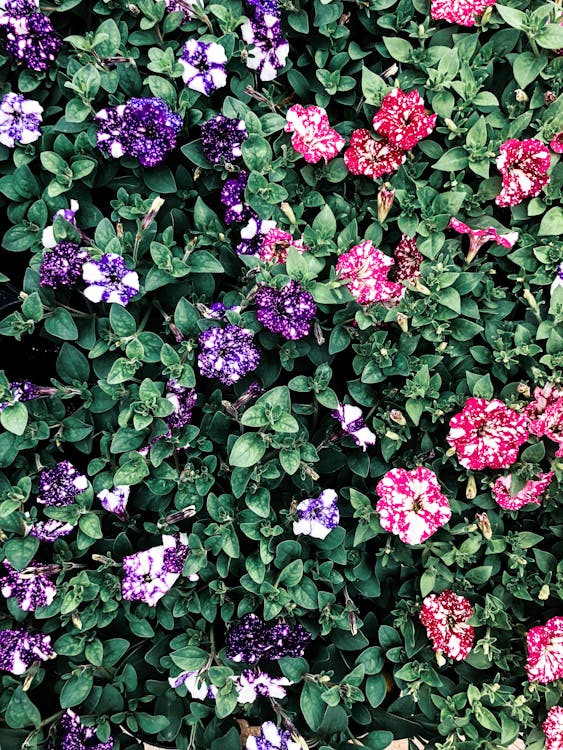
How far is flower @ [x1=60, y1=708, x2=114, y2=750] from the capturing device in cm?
145

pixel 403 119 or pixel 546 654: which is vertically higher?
pixel 403 119

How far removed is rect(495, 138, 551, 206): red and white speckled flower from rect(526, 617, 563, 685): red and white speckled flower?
38.5 inches

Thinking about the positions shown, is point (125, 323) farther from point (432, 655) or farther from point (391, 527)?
point (432, 655)

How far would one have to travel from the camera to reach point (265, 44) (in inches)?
63.0

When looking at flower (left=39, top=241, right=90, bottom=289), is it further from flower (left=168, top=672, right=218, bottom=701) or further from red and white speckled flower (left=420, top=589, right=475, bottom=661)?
red and white speckled flower (left=420, top=589, right=475, bottom=661)

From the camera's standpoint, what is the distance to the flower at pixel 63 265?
4.77 ft

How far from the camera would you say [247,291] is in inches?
60.5

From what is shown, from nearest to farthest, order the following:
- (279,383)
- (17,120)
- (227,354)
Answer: (227,354), (17,120), (279,383)

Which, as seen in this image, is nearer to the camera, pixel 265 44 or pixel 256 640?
Answer: pixel 256 640

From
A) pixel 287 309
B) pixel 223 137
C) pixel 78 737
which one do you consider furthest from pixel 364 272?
pixel 78 737

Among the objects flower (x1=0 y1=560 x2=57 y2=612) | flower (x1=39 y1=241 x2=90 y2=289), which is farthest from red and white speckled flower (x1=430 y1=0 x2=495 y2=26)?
flower (x1=0 y1=560 x2=57 y2=612)

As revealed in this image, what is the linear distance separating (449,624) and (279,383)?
0.67 m

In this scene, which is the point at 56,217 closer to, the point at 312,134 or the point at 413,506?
the point at 312,134

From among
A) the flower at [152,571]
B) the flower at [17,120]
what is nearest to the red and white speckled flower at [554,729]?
the flower at [152,571]
